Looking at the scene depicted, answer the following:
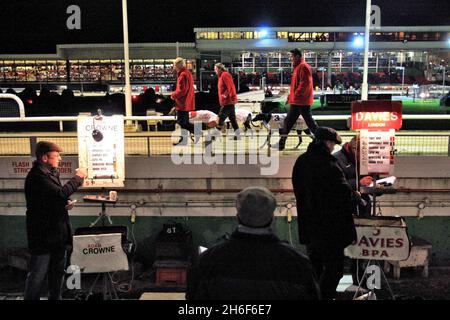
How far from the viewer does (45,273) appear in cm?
565

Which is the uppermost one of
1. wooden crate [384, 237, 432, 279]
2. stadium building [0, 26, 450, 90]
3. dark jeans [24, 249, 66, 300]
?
stadium building [0, 26, 450, 90]

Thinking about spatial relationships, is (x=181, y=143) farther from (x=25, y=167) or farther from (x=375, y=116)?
(x=375, y=116)

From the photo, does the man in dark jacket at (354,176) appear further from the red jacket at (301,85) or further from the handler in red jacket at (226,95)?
the handler in red jacket at (226,95)

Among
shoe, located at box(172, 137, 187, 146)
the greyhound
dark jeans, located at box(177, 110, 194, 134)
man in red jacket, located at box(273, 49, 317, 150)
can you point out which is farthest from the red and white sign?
man in red jacket, located at box(273, 49, 317, 150)

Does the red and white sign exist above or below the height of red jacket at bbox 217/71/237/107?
below

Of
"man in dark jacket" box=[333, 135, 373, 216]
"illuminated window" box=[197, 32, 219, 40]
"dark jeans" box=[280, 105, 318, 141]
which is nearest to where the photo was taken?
"man in dark jacket" box=[333, 135, 373, 216]

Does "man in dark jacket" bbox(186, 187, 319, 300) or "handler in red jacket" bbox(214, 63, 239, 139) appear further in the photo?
"handler in red jacket" bbox(214, 63, 239, 139)

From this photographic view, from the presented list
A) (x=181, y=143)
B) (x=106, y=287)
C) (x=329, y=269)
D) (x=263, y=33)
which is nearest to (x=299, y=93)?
(x=181, y=143)

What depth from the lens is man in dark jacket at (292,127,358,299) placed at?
16.9 ft

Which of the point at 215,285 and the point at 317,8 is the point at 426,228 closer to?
the point at 215,285

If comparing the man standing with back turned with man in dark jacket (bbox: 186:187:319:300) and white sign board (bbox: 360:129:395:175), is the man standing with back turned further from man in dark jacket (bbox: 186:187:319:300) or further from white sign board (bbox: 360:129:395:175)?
man in dark jacket (bbox: 186:187:319:300)

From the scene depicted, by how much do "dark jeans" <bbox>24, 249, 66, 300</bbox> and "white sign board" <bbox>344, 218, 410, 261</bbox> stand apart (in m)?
3.10

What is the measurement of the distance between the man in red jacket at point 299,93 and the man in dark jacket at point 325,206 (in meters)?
2.84

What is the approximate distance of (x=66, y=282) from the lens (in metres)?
6.98
